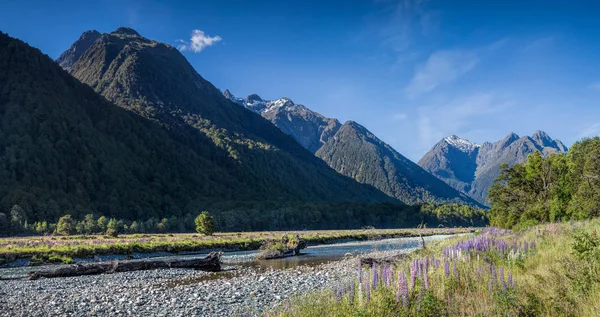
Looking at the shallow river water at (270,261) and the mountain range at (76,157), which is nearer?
the shallow river water at (270,261)

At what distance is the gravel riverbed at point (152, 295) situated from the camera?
49.1ft

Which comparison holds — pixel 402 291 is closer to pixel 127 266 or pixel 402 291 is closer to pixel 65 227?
pixel 127 266

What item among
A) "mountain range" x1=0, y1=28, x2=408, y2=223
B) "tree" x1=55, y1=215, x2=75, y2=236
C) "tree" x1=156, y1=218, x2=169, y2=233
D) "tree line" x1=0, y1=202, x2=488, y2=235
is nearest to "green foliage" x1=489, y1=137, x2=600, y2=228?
"tree line" x1=0, y1=202, x2=488, y2=235

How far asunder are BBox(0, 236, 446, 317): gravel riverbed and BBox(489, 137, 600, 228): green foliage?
89.6 feet

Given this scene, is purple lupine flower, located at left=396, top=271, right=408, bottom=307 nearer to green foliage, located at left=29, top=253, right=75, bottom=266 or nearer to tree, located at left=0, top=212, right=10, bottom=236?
green foliage, located at left=29, top=253, right=75, bottom=266

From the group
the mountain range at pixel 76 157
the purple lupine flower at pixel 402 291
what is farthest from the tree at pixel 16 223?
the purple lupine flower at pixel 402 291

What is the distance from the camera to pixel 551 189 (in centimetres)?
4722

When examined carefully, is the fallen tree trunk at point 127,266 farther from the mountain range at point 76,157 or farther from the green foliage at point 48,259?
the mountain range at point 76,157

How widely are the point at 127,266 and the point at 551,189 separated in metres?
47.0

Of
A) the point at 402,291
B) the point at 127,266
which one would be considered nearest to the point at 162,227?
the point at 127,266

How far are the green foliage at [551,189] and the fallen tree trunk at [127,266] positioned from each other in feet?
92.0

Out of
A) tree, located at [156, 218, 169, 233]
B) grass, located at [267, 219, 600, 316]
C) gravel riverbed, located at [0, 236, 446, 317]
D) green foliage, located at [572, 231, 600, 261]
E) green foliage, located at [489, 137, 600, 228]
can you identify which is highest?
green foliage, located at [489, 137, 600, 228]

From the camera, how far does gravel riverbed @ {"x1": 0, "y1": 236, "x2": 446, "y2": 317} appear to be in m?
15.0

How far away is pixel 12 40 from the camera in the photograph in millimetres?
174750
